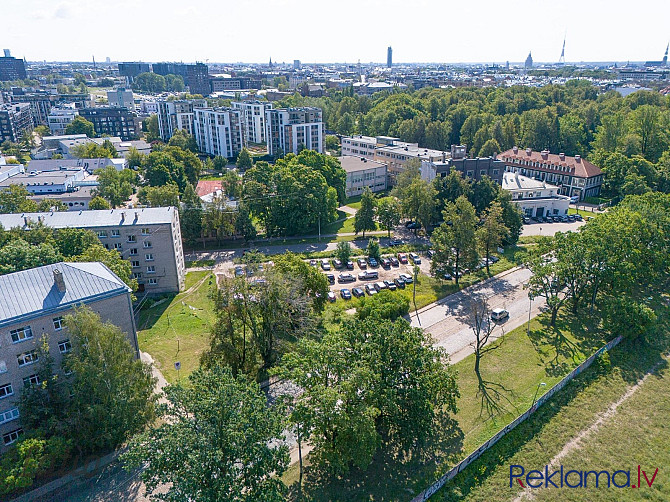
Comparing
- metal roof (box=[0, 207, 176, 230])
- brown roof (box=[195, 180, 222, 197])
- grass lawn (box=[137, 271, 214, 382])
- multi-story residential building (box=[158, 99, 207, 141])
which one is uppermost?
multi-story residential building (box=[158, 99, 207, 141])

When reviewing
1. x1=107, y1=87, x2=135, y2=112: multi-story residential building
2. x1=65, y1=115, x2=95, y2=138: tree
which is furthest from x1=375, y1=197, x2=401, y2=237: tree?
x1=107, y1=87, x2=135, y2=112: multi-story residential building

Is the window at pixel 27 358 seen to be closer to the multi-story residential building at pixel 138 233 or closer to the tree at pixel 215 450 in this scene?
the tree at pixel 215 450

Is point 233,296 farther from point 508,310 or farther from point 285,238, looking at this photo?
point 285,238

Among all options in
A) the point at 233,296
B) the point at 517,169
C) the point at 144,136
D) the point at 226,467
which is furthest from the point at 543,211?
the point at 144,136

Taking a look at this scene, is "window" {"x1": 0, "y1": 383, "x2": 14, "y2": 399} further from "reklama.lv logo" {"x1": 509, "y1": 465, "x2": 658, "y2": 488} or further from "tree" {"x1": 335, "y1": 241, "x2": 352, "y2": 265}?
"tree" {"x1": 335, "y1": 241, "x2": 352, "y2": 265}

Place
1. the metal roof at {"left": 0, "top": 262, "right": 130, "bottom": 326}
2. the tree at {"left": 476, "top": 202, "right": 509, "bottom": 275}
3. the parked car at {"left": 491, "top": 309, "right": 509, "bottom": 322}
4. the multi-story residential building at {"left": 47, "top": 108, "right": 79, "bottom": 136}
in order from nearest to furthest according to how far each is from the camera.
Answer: the metal roof at {"left": 0, "top": 262, "right": 130, "bottom": 326} < the parked car at {"left": 491, "top": 309, "right": 509, "bottom": 322} < the tree at {"left": 476, "top": 202, "right": 509, "bottom": 275} < the multi-story residential building at {"left": 47, "top": 108, "right": 79, "bottom": 136}

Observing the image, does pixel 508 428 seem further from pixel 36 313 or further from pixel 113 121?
pixel 113 121

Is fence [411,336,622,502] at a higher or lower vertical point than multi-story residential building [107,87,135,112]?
lower
